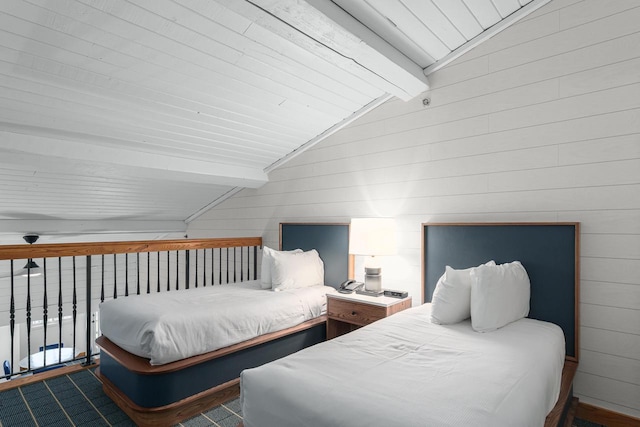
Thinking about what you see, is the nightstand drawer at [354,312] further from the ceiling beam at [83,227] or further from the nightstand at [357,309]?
the ceiling beam at [83,227]

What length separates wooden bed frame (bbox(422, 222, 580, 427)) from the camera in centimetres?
225

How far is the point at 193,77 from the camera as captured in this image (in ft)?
8.35

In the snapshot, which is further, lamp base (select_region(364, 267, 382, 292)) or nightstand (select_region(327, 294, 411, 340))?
lamp base (select_region(364, 267, 382, 292))

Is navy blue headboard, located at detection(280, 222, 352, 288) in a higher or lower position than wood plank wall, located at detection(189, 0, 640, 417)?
lower

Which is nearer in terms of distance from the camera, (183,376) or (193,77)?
(183,376)

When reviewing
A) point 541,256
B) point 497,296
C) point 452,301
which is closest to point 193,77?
point 452,301

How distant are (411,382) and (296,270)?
2.07m

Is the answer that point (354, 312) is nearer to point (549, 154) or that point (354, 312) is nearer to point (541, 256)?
point (541, 256)

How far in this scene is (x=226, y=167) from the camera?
4.09m

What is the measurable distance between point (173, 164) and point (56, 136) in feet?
3.28

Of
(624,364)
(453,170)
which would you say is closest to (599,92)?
(453,170)

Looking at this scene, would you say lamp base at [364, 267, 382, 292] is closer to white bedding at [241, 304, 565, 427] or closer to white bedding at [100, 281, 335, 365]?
white bedding at [100, 281, 335, 365]

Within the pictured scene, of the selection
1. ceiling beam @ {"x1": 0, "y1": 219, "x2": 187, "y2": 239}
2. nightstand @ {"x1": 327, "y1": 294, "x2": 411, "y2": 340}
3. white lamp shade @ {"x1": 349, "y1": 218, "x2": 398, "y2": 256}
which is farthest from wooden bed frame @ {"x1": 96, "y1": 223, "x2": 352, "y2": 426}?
ceiling beam @ {"x1": 0, "y1": 219, "x2": 187, "y2": 239}

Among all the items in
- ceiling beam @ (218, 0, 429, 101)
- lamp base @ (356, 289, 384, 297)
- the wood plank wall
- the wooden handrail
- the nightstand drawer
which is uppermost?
ceiling beam @ (218, 0, 429, 101)
